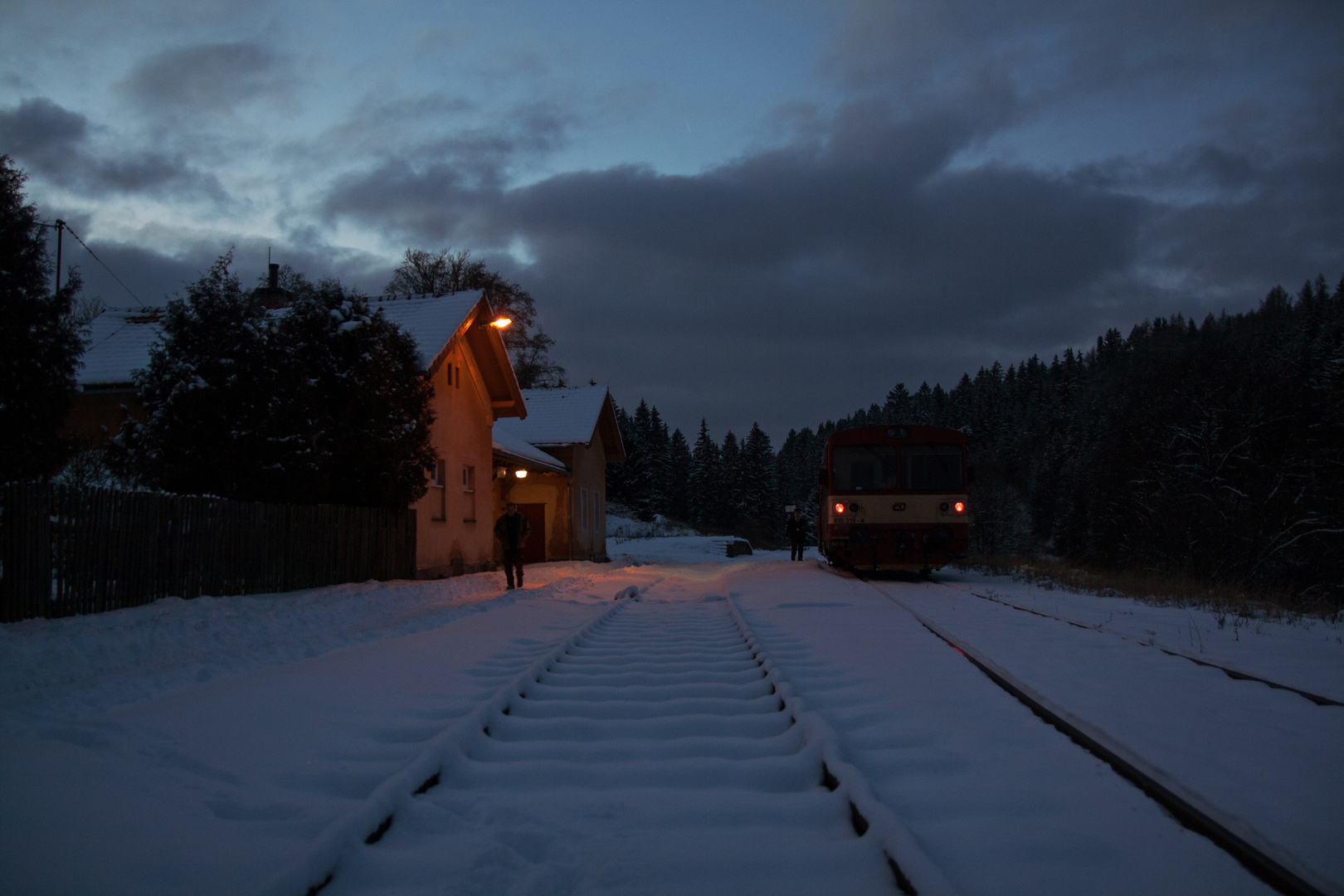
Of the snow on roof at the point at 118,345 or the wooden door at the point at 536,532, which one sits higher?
the snow on roof at the point at 118,345

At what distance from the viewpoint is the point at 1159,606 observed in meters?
12.1

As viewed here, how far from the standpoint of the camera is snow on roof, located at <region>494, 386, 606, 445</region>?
105ft

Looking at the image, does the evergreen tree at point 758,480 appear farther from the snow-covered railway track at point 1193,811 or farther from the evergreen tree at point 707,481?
the snow-covered railway track at point 1193,811

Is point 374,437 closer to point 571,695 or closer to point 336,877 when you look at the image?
point 571,695

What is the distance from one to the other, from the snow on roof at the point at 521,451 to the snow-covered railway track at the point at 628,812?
65.5 feet

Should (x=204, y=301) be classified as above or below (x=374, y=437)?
above

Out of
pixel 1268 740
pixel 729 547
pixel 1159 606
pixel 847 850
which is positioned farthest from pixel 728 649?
pixel 729 547

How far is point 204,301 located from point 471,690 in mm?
10311

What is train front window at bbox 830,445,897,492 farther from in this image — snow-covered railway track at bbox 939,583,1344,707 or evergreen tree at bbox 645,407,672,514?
evergreen tree at bbox 645,407,672,514

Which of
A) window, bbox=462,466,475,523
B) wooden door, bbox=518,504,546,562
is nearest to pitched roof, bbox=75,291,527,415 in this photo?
window, bbox=462,466,475,523

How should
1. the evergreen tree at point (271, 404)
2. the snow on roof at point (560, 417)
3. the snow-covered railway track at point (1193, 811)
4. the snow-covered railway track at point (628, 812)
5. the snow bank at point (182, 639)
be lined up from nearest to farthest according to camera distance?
the snow-covered railway track at point (1193, 811) → the snow-covered railway track at point (628, 812) → the snow bank at point (182, 639) → the evergreen tree at point (271, 404) → the snow on roof at point (560, 417)

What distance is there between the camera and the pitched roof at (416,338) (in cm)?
1925

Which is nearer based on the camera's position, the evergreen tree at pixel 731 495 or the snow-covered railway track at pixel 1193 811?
the snow-covered railway track at pixel 1193 811

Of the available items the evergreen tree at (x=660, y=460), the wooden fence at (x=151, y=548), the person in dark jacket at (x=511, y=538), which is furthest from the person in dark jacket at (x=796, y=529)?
the evergreen tree at (x=660, y=460)
